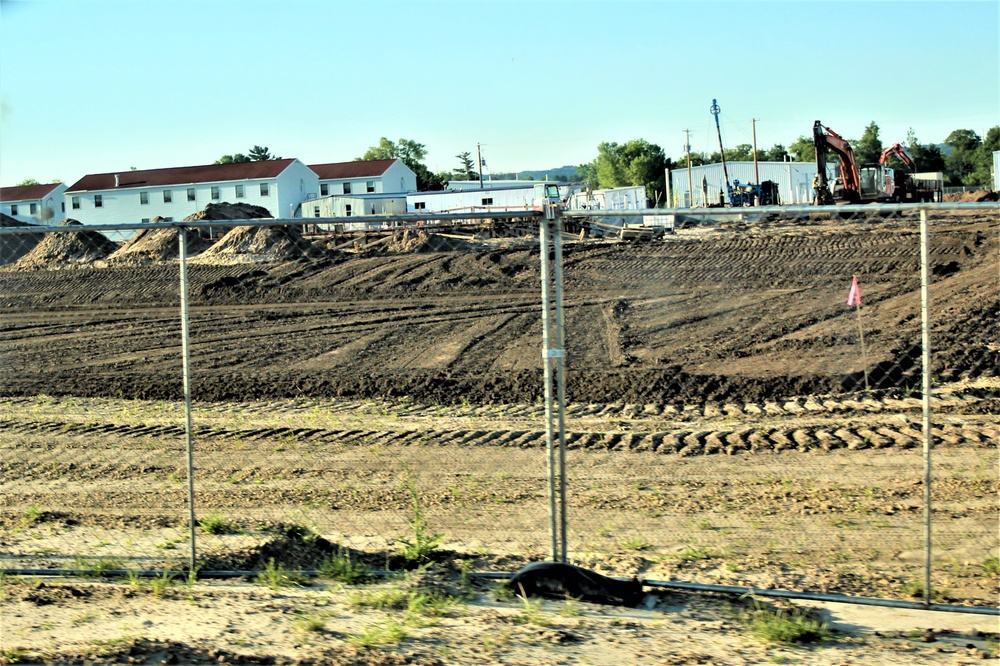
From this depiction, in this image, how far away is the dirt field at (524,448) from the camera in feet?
19.1

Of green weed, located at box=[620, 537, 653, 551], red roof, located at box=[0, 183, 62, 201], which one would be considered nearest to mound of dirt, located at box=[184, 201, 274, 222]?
green weed, located at box=[620, 537, 653, 551]

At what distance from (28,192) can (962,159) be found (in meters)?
88.2

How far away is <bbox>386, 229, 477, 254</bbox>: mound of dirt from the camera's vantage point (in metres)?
30.8

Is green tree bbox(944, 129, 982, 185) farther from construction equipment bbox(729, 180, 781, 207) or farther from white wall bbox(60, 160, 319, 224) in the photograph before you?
white wall bbox(60, 160, 319, 224)

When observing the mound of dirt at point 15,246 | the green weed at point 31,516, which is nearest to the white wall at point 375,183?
the mound of dirt at point 15,246

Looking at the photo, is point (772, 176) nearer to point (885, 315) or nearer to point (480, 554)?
point (885, 315)

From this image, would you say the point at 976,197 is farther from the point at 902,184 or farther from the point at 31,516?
the point at 31,516

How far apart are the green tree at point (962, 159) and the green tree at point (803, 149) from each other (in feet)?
42.1

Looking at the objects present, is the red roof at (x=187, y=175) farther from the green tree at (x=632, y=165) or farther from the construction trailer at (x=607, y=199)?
the green tree at (x=632, y=165)

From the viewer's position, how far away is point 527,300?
21156 mm

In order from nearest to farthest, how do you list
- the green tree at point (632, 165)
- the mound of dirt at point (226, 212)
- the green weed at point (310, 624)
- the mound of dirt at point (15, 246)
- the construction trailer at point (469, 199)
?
the green weed at point (310, 624) → the mound of dirt at point (15, 246) → the mound of dirt at point (226, 212) → the construction trailer at point (469, 199) → the green tree at point (632, 165)

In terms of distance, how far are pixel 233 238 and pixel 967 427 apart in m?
26.5

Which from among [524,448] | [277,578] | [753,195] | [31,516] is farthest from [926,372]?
[753,195]

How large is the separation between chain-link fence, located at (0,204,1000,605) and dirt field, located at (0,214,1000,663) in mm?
46
